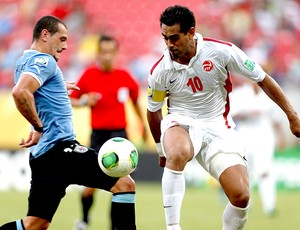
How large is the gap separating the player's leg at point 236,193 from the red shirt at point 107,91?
3444mm

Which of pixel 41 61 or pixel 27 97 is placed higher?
pixel 41 61

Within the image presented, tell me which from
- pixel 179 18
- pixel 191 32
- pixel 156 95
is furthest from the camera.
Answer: pixel 156 95

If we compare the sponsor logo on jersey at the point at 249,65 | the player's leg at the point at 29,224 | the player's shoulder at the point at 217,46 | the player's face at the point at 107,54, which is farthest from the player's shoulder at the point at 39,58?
the player's face at the point at 107,54

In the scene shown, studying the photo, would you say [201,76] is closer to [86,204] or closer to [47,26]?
[47,26]

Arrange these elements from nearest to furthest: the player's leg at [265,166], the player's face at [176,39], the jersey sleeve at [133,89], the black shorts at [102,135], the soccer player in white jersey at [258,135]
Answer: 1. the player's face at [176,39]
2. the black shorts at [102,135]
3. the jersey sleeve at [133,89]
4. the soccer player in white jersey at [258,135]
5. the player's leg at [265,166]

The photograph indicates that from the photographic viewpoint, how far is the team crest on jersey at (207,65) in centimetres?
696

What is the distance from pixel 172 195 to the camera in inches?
264

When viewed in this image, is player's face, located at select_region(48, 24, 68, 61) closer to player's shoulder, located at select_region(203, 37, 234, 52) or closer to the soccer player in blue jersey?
the soccer player in blue jersey

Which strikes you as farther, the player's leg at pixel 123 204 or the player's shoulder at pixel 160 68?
the player's shoulder at pixel 160 68

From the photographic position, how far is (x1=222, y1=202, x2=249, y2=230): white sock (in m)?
6.96

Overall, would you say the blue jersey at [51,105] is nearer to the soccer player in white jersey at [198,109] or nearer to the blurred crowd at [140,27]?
the soccer player in white jersey at [198,109]

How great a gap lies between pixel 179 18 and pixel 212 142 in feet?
3.95

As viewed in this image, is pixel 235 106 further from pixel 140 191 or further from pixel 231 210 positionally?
pixel 231 210

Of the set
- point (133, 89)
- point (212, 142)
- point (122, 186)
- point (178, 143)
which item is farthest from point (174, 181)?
point (133, 89)
